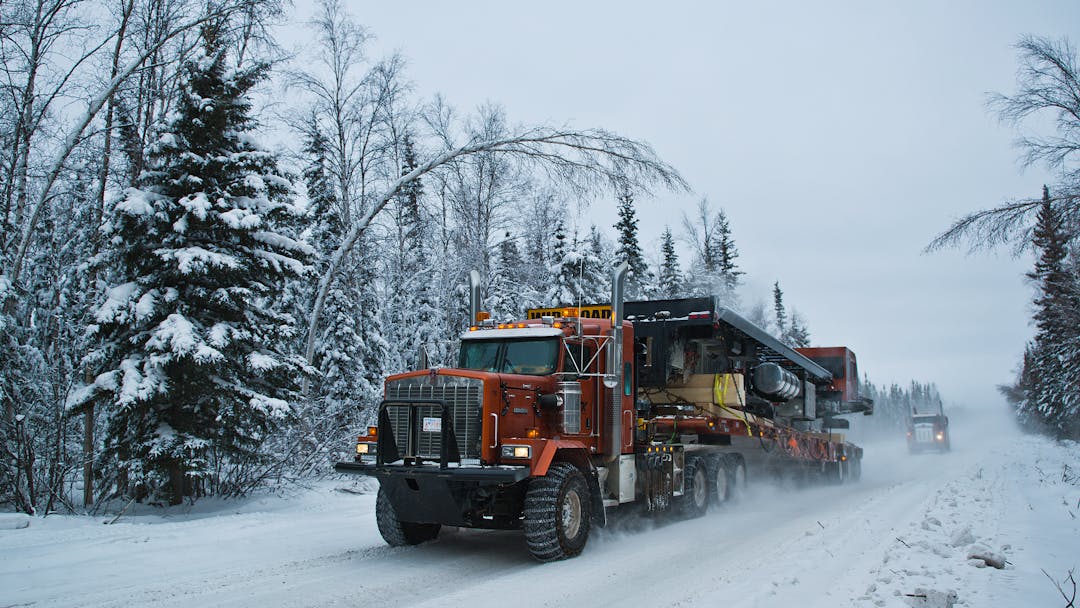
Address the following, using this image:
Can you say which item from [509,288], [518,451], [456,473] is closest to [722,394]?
[518,451]

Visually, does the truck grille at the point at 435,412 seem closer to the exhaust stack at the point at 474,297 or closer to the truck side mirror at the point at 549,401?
the truck side mirror at the point at 549,401

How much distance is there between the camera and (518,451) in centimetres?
751

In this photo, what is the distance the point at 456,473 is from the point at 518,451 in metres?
0.66

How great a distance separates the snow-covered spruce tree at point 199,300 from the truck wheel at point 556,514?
431cm

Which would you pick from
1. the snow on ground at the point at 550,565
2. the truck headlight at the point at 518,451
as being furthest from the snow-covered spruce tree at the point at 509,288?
the truck headlight at the point at 518,451

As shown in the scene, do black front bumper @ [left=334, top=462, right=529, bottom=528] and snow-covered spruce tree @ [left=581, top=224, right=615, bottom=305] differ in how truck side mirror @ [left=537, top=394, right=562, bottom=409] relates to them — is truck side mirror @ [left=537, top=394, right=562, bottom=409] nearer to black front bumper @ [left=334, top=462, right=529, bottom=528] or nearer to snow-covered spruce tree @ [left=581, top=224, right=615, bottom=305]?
black front bumper @ [left=334, top=462, right=529, bottom=528]

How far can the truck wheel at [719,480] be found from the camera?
12.3 meters

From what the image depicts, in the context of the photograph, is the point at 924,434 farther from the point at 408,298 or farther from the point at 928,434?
the point at 408,298

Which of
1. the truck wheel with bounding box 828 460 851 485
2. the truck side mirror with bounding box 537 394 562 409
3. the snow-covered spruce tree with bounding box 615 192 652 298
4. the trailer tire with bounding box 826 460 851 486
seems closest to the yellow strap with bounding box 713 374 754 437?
the truck side mirror with bounding box 537 394 562 409

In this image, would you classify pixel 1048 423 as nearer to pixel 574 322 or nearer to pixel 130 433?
pixel 574 322

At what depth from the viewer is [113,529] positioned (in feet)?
28.7

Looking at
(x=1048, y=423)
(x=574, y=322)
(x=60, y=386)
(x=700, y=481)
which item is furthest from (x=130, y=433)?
(x=1048, y=423)

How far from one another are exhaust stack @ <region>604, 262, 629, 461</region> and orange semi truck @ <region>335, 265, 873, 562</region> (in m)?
0.02

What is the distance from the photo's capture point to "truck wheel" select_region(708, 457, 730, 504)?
12.3 metres
